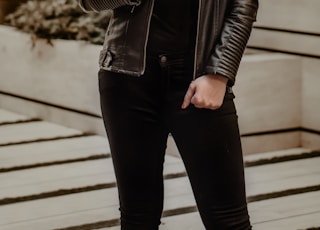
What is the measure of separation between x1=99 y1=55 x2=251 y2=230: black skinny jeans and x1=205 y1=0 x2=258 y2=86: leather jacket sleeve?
0.21 feet

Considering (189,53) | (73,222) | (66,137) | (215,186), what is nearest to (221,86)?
(189,53)

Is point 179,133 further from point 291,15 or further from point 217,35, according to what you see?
point 291,15

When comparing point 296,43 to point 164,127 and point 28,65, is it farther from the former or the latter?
point 164,127

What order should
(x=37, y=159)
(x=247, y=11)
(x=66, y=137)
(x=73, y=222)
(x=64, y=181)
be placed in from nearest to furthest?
(x=247, y=11) < (x=73, y=222) < (x=64, y=181) < (x=37, y=159) < (x=66, y=137)

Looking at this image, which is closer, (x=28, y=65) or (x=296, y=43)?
(x=296, y=43)

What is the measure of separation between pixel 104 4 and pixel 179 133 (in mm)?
315

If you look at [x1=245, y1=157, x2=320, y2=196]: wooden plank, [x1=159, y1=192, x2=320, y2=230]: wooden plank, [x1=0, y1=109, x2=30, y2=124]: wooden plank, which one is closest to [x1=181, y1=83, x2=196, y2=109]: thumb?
[x1=159, y1=192, x2=320, y2=230]: wooden plank

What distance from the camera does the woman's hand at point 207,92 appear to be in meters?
1.45

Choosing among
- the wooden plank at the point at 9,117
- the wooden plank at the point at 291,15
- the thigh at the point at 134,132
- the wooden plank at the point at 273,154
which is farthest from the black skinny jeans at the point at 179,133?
the wooden plank at the point at 9,117

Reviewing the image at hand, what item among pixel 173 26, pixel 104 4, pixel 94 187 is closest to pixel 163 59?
pixel 173 26

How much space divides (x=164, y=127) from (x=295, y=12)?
2.56 meters

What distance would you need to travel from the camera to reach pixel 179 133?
153 cm

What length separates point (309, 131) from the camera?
400cm

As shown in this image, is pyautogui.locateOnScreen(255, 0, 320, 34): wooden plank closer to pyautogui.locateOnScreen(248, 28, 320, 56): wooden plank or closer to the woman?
pyautogui.locateOnScreen(248, 28, 320, 56): wooden plank
